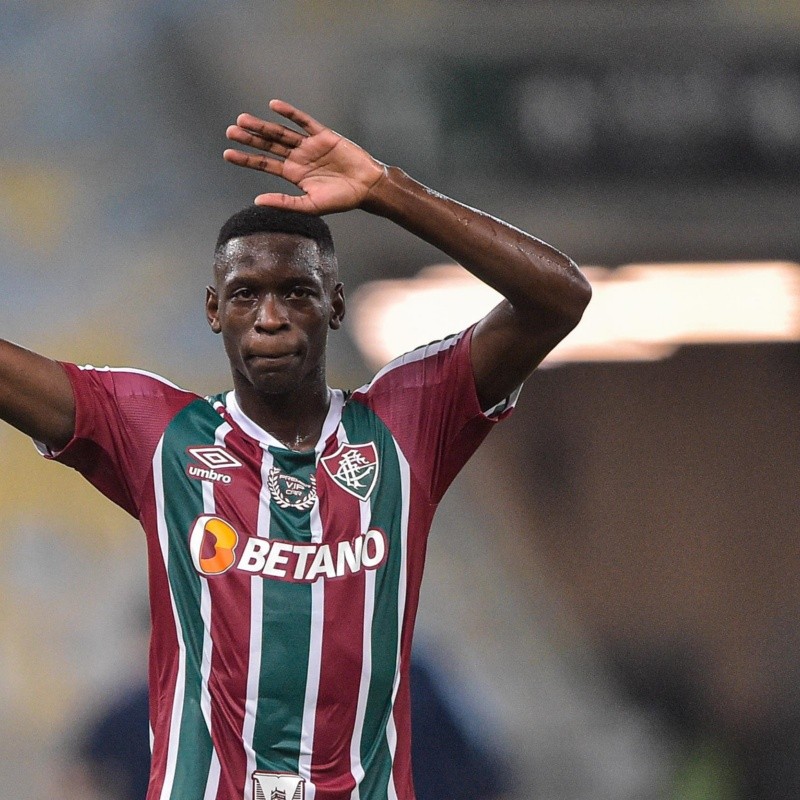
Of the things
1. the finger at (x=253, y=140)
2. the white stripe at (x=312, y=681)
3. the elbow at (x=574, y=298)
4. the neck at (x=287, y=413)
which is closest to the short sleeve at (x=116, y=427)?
the neck at (x=287, y=413)

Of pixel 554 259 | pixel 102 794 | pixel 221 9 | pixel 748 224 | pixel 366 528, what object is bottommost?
pixel 102 794

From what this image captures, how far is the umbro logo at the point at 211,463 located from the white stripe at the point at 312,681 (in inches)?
9.4

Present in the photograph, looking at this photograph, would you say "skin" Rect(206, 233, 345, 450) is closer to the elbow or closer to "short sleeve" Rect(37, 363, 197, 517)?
"short sleeve" Rect(37, 363, 197, 517)

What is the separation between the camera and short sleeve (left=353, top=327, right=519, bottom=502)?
215 centimetres

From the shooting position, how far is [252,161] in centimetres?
190

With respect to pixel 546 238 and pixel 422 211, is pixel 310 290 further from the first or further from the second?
pixel 546 238

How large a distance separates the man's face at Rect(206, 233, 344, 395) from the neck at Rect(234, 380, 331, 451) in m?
0.03

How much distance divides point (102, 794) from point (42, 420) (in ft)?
6.85

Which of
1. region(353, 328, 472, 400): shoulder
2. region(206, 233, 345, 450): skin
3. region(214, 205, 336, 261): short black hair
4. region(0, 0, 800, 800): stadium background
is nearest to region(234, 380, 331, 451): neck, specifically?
region(206, 233, 345, 450): skin

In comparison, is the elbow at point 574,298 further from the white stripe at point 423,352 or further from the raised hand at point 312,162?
the raised hand at point 312,162

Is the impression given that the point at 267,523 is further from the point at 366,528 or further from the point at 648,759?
the point at 648,759

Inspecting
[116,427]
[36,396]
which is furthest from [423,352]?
[36,396]

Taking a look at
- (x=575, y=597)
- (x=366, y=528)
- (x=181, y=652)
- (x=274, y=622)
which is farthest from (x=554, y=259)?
(x=575, y=597)

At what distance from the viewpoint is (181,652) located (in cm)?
200
